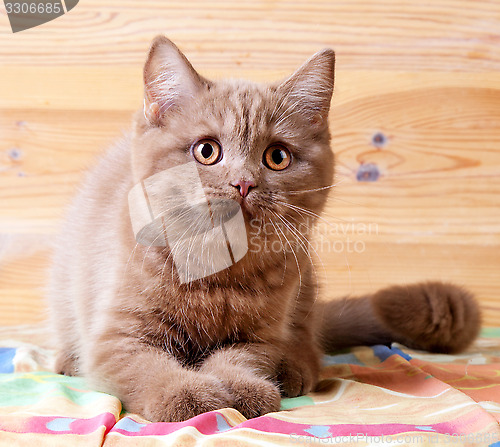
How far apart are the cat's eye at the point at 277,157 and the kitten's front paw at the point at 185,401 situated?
0.44 m

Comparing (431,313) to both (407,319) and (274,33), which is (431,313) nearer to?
(407,319)

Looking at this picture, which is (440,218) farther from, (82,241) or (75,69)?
(75,69)

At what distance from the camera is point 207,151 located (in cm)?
114

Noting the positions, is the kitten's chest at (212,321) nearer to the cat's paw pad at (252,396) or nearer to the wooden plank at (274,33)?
the cat's paw pad at (252,396)

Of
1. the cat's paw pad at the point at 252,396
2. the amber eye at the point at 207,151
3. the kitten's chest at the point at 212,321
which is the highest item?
the amber eye at the point at 207,151

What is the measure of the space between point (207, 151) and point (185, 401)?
481 mm

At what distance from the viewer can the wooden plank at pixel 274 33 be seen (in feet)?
6.17

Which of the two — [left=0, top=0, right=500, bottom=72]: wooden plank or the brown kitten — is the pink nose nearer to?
the brown kitten

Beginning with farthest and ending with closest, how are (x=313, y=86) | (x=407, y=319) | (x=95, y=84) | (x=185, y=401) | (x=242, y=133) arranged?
Answer: (x=95, y=84), (x=407, y=319), (x=313, y=86), (x=242, y=133), (x=185, y=401)

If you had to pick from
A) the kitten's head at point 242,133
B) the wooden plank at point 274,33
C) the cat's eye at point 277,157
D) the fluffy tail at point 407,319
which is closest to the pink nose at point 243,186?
the kitten's head at point 242,133

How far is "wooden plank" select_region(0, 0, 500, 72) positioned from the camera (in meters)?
1.88

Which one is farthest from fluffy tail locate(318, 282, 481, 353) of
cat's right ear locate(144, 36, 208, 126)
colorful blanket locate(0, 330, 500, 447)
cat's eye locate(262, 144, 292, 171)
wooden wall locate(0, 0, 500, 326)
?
cat's right ear locate(144, 36, 208, 126)

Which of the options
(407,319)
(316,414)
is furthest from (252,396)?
(407,319)

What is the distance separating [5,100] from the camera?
1.86m
